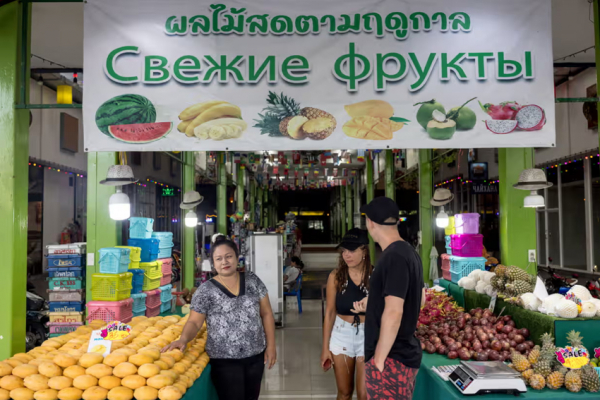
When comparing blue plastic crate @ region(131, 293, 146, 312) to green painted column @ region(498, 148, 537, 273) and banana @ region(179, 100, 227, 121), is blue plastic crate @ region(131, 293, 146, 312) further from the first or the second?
green painted column @ region(498, 148, 537, 273)

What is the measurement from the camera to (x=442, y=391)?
10.9ft

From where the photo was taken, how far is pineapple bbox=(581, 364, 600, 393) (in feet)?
10.3

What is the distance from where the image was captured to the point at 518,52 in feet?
11.8

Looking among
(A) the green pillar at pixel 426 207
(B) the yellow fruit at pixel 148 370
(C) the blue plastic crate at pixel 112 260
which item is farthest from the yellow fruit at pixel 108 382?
(A) the green pillar at pixel 426 207

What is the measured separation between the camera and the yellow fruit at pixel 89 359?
292cm

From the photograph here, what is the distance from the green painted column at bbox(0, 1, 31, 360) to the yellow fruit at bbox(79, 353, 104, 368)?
124 centimetres

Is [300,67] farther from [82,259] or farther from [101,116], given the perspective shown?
[82,259]

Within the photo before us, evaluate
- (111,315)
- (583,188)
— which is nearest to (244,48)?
(111,315)

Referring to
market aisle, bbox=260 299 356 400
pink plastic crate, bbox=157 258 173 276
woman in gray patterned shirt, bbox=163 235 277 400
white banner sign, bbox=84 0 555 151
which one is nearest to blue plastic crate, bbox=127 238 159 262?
pink plastic crate, bbox=157 258 173 276

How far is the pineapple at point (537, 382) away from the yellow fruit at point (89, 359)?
2.98 meters

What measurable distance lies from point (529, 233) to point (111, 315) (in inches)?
223

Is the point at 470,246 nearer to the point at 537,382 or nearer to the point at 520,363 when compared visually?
the point at 520,363

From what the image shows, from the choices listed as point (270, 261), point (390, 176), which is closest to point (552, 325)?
point (270, 261)

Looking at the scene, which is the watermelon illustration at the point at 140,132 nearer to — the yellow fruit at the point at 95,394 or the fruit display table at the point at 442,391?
the yellow fruit at the point at 95,394
